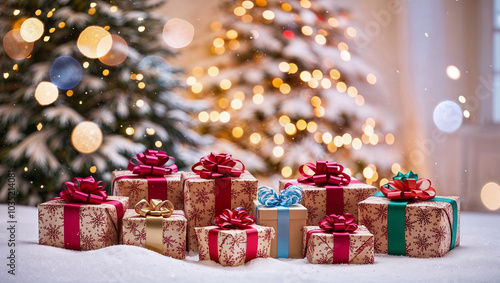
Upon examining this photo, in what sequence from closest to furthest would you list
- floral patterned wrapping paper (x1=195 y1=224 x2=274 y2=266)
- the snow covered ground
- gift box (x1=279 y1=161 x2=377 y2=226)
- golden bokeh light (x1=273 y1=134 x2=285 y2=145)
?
the snow covered ground
floral patterned wrapping paper (x1=195 y1=224 x2=274 y2=266)
gift box (x1=279 y1=161 x2=377 y2=226)
golden bokeh light (x1=273 y1=134 x2=285 y2=145)

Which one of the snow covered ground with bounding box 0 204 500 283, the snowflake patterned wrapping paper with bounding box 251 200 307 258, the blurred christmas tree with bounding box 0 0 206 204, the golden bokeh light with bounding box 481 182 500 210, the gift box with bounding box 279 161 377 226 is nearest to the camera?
the snow covered ground with bounding box 0 204 500 283

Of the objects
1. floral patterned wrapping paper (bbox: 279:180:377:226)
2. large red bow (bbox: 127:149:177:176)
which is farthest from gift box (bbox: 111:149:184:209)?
floral patterned wrapping paper (bbox: 279:180:377:226)

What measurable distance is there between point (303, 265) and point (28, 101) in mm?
2297

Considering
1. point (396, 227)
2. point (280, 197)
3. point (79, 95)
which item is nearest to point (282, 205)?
point (280, 197)

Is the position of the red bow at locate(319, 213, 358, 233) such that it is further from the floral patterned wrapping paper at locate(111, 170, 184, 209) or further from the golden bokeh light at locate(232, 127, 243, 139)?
the golden bokeh light at locate(232, 127, 243, 139)

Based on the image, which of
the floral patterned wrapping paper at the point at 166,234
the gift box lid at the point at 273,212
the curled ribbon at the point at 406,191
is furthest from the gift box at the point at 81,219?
the curled ribbon at the point at 406,191

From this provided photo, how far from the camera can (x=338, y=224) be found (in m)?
2.61

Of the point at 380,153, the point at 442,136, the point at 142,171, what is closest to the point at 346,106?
the point at 380,153

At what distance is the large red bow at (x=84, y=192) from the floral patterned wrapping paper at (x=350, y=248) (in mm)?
931

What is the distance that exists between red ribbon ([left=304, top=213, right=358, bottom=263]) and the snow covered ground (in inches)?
2.1

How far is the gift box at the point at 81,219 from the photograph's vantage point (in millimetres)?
2643

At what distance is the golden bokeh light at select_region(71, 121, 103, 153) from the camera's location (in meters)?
3.96

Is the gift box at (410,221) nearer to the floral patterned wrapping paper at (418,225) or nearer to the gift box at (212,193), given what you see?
the floral patterned wrapping paper at (418,225)

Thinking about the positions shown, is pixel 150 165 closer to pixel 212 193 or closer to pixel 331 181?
pixel 212 193
